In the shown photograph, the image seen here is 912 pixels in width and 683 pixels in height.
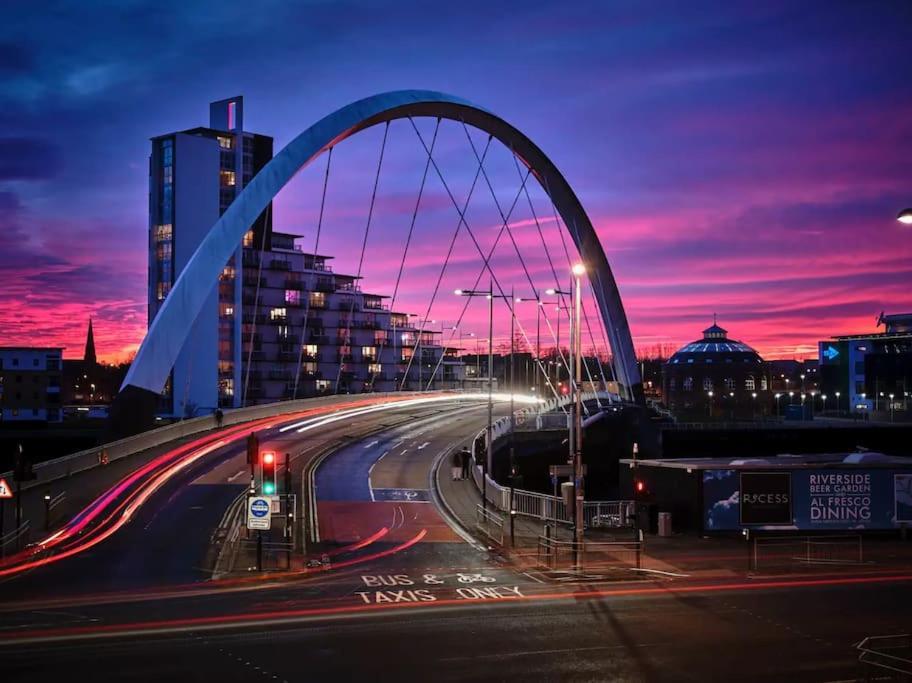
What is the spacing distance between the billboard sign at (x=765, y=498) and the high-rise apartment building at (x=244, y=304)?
7361cm

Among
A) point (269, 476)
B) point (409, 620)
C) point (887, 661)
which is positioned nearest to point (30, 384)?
point (269, 476)

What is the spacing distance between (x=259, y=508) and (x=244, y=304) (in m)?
99.4

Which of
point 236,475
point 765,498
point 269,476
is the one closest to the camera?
point 269,476

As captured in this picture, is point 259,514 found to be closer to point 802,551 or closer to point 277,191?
point 802,551

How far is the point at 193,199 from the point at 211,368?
20932mm

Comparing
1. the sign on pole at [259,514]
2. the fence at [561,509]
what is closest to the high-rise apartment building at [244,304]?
the fence at [561,509]

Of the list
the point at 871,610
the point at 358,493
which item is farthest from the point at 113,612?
the point at 358,493

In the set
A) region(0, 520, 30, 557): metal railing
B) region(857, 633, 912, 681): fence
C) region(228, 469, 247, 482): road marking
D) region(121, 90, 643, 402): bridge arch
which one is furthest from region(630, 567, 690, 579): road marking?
region(121, 90, 643, 402): bridge arch

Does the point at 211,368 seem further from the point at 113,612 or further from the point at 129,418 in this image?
the point at 113,612

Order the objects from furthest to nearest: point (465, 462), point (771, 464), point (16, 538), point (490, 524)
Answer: point (465, 462) < point (490, 524) < point (771, 464) < point (16, 538)

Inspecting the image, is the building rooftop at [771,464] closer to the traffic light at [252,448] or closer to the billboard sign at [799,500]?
the billboard sign at [799,500]

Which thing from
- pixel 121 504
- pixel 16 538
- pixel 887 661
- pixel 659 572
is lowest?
pixel 659 572

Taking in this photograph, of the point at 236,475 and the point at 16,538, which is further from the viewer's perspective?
the point at 236,475

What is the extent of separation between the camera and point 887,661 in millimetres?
14297
